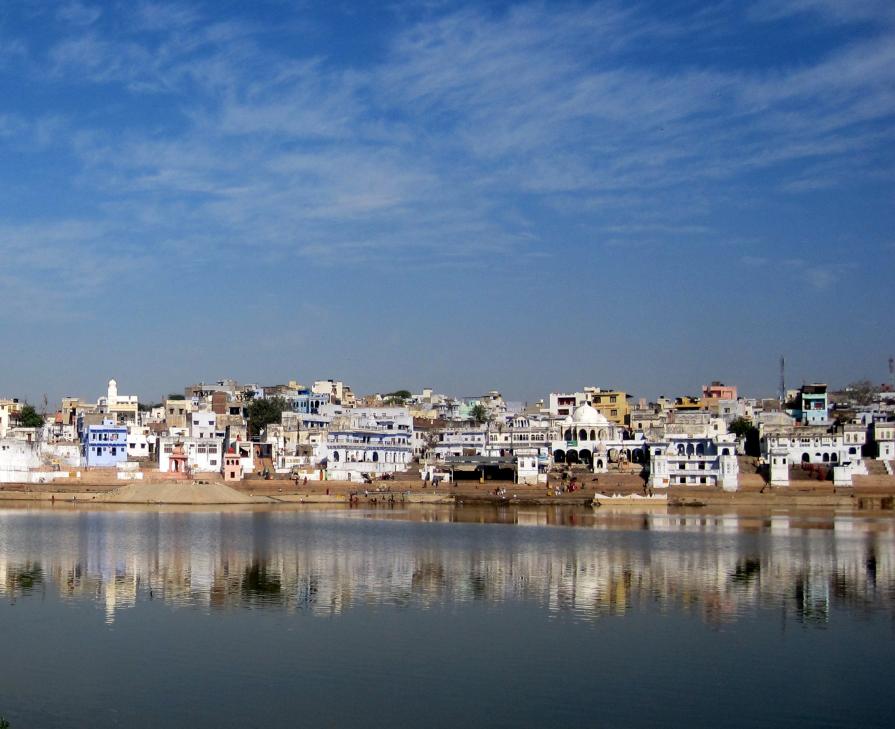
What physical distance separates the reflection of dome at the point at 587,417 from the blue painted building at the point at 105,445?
2547 cm

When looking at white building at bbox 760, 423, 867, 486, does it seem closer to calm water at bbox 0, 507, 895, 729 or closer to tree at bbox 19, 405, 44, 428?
calm water at bbox 0, 507, 895, 729

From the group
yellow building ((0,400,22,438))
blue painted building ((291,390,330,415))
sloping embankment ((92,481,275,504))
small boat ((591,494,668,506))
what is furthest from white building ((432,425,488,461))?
yellow building ((0,400,22,438))

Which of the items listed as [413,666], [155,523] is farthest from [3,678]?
[155,523]

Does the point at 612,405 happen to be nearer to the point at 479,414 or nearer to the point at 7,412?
the point at 479,414

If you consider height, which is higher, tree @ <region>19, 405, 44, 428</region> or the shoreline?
tree @ <region>19, 405, 44, 428</region>

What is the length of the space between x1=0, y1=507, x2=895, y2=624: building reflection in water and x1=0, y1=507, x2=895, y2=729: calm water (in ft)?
0.38

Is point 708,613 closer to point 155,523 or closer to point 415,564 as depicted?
point 415,564

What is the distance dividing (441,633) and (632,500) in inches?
1524

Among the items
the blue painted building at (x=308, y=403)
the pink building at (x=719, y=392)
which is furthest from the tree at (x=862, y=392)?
the blue painted building at (x=308, y=403)

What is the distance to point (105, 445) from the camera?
63.6 m

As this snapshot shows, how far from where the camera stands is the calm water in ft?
50.4

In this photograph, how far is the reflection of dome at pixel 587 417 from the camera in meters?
67.8

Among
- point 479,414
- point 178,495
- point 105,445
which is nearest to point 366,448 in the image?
point 178,495

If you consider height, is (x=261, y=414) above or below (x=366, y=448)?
above
